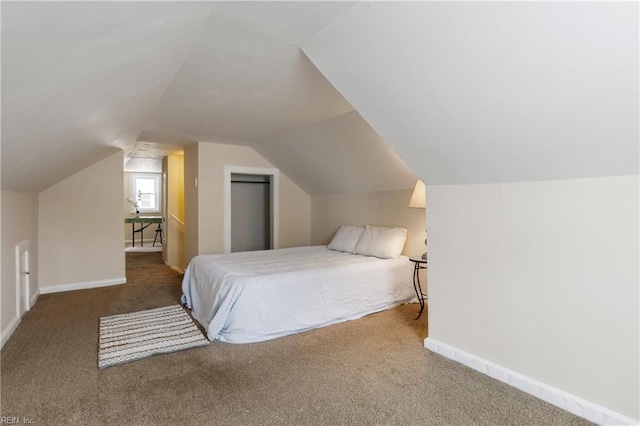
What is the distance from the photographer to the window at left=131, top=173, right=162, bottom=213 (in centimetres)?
905

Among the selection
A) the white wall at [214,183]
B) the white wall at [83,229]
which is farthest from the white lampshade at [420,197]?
the white wall at [83,229]

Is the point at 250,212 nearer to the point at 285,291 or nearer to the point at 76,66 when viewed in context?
the point at 285,291

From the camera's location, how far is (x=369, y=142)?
12.1 ft

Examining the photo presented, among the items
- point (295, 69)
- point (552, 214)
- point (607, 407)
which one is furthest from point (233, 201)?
point (607, 407)

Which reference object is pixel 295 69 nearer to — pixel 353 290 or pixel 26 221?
pixel 353 290

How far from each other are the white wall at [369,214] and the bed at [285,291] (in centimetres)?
36

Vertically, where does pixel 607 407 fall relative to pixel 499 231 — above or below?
below

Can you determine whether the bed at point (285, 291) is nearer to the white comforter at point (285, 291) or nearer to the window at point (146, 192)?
the white comforter at point (285, 291)

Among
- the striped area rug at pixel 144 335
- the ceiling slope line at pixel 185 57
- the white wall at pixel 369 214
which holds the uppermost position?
the ceiling slope line at pixel 185 57

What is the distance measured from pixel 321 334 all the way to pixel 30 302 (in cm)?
327

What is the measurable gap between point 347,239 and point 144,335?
96.1 inches

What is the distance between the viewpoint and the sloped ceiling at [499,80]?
132 centimetres

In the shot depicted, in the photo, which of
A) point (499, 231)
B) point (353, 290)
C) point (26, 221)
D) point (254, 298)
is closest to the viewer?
point (499, 231)

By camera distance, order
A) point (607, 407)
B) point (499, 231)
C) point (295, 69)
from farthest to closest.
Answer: point (295, 69)
point (499, 231)
point (607, 407)
